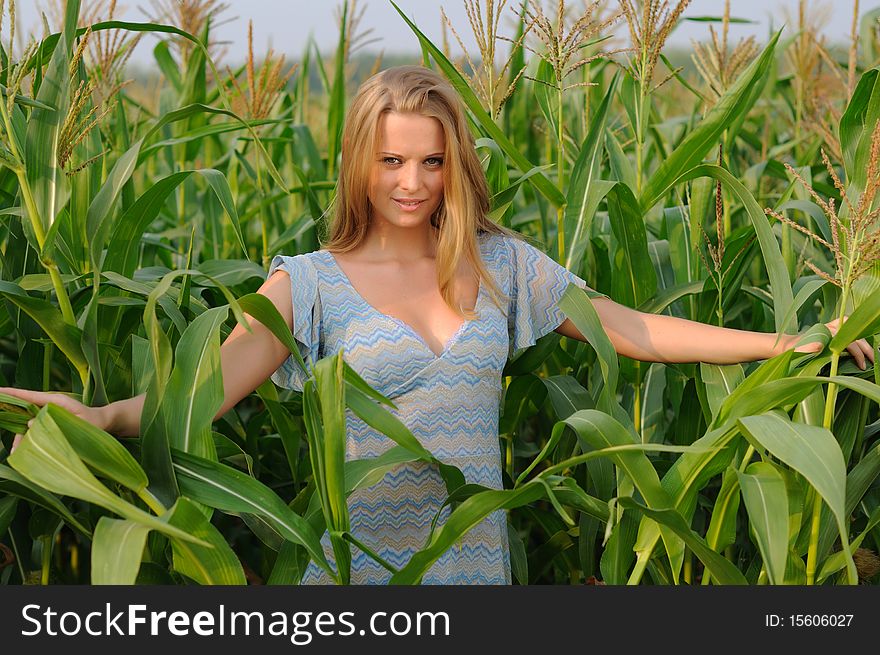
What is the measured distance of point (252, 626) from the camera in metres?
1.42

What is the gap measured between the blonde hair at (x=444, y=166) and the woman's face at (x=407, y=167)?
1 centimetres

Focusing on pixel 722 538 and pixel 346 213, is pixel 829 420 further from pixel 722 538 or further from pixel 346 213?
pixel 346 213

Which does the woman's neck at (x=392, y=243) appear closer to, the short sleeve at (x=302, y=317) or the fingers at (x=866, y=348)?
the short sleeve at (x=302, y=317)

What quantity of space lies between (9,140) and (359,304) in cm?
60

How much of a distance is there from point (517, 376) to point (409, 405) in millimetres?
377

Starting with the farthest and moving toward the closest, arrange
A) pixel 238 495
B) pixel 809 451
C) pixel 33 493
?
1. pixel 33 493
2. pixel 238 495
3. pixel 809 451

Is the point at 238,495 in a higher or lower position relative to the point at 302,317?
lower

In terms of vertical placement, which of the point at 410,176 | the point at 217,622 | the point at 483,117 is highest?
the point at 483,117

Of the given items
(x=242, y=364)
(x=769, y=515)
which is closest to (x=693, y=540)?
(x=769, y=515)

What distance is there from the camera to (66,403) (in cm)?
147

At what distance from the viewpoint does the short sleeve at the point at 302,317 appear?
1712mm

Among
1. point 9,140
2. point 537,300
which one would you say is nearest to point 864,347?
point 537,300

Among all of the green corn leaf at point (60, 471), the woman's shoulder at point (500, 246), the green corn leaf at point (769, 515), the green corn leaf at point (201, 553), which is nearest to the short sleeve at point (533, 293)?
the woman's shoulder at point (500, 246)

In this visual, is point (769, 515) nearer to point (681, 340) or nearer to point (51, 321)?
point (681, 340)
